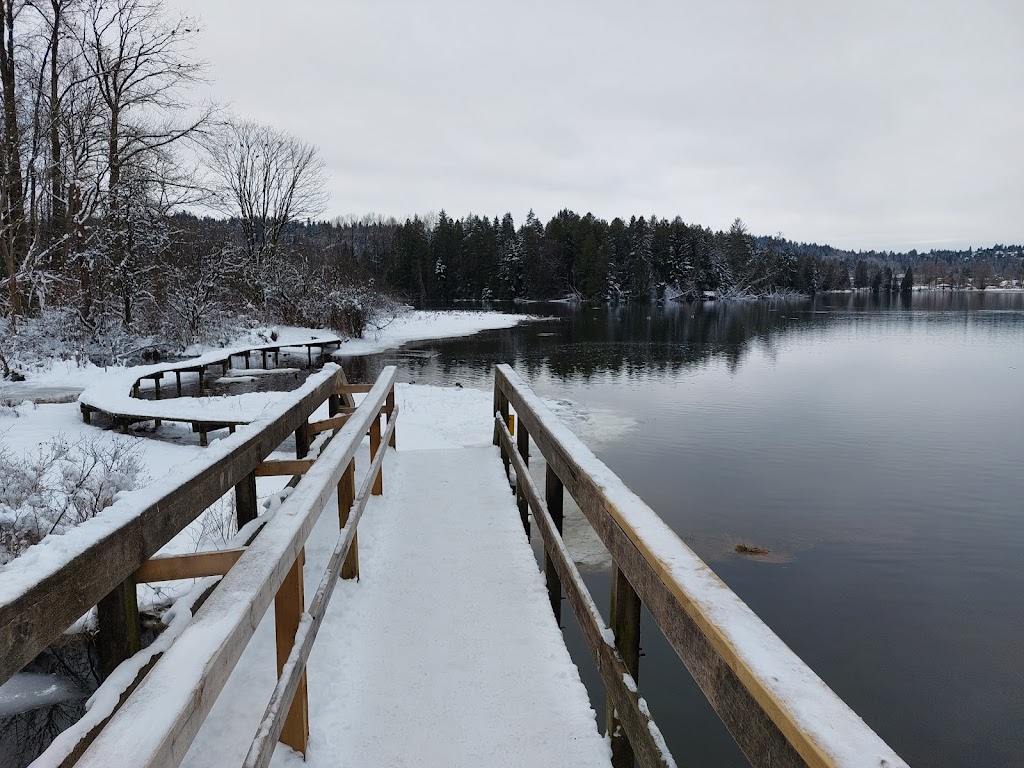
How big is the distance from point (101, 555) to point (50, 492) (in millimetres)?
6218

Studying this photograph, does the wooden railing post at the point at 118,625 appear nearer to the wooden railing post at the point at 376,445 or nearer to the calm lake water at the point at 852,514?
the wooden railing post at the point at 376,445

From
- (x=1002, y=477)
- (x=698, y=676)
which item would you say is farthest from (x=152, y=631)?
(x=1002, y=477)

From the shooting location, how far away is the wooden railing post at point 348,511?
3.80 m

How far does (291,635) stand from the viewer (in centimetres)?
239

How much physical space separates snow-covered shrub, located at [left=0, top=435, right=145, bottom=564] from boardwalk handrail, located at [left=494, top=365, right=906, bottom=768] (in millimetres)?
5422

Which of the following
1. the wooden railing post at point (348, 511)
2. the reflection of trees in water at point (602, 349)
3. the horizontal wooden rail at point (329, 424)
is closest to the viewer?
the wooden railing post at point (348, 511)

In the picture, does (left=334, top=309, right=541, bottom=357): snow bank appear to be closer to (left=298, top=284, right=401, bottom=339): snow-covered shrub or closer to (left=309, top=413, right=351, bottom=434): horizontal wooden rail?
(left=298, top=284, right=401, bottom=339): snow-covered shrub

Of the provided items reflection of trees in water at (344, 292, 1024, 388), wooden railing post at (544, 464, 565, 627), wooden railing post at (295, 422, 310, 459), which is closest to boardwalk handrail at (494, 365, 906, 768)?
wooden railing post at (544, 464, 565, 627)

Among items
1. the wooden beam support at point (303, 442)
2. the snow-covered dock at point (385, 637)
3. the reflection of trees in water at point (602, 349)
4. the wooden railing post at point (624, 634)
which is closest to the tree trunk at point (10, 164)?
the reflection of trees in water at point (602, 349)

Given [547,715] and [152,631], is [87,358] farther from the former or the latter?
[547,715]

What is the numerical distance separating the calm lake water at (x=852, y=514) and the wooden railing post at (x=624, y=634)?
120 inches

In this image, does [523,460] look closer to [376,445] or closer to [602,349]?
[376,445]

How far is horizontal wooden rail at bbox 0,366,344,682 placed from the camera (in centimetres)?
175

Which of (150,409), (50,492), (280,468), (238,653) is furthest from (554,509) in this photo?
(150,409)
